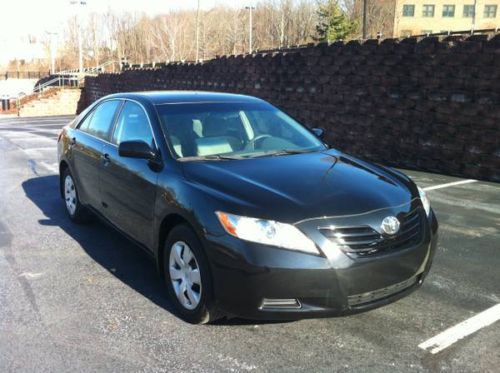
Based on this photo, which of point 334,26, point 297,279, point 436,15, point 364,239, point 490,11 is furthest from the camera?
point 436,15

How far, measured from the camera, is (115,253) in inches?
199

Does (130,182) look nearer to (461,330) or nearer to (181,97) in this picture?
(181,97)

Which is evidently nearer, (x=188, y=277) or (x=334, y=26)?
(x=188, y=277)

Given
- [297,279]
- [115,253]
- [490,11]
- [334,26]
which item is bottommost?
[115,253]

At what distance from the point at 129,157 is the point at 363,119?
7285 mm

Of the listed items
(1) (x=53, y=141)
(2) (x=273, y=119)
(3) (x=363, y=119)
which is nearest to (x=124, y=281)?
(2) (x=273, y=119)

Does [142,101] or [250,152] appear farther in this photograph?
[142,101]

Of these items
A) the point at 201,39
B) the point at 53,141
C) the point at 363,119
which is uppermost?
the point at 201,39

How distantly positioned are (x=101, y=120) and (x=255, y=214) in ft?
9.46

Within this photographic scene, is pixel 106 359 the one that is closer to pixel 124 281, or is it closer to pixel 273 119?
pixel 124 281

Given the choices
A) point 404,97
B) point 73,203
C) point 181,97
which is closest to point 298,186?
point 181,97

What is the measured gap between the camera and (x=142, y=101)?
467 cm

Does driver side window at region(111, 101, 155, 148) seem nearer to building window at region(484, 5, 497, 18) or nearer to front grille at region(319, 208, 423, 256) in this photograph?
front grille at region(319, 208, 423, 256)

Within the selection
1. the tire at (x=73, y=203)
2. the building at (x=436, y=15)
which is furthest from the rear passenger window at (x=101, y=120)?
the building at (x=436, y=15)
